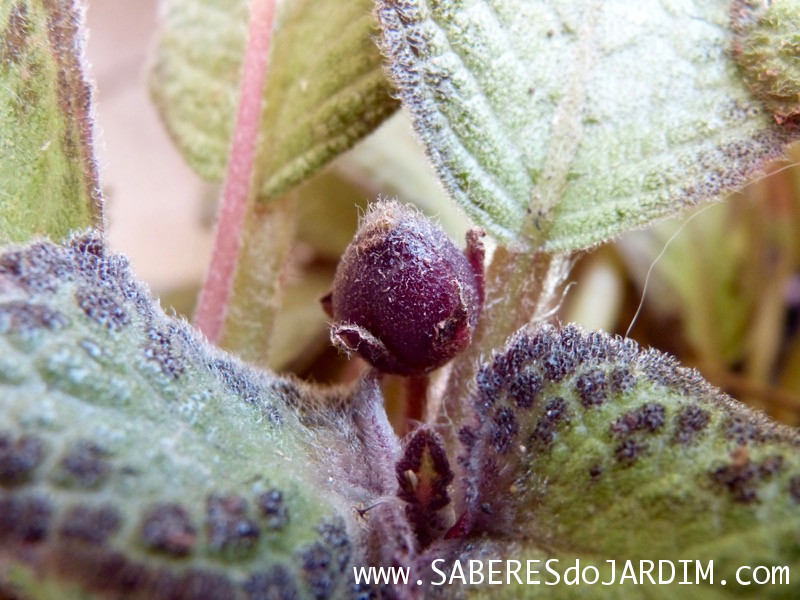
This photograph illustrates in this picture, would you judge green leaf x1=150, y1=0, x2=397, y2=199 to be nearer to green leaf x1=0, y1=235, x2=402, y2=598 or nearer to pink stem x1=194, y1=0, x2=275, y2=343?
pink stem x1=194, y1=0, x2=275, y2=343

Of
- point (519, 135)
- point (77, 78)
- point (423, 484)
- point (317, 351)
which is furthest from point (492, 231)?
point (317, 351)

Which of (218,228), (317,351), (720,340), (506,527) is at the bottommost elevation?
(720,340)

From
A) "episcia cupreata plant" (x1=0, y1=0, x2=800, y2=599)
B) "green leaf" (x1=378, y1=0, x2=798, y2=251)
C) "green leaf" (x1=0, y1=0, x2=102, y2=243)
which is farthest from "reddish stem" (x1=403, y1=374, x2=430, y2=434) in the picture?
"green leaf" (x1=0, y1=0, x2=102, y2=243)

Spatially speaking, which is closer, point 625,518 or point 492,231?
point 625,518

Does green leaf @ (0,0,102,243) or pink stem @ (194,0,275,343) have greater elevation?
green leaf @ (0,0,102,243)

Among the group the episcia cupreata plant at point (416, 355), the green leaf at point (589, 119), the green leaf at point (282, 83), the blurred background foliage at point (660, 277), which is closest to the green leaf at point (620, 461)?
the episcia cupreata plant at point (416, 355)

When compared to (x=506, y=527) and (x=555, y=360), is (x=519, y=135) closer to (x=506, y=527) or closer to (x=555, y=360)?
(x=555, y=360)

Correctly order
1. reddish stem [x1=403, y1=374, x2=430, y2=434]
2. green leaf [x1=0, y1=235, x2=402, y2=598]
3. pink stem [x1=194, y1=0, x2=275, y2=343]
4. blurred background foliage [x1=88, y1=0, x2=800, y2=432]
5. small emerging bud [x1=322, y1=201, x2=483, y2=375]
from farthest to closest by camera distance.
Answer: blurred background foliage [x1=88, y1=0, x2=800, y2=432], pink stem [x1=194, y1=0, x2=275, y2=343], reddish stem [x1=403, y1=374, x2=430, y2=434], small emerging bud [x1=322, y1=201, x2=483, y2=375], green leaf [x1=0, y1=235, x2=402, y2=598]
